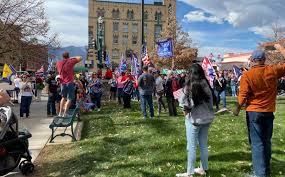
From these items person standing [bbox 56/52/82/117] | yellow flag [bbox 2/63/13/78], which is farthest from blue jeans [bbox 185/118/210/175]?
yellow flag [bbox 2/63/13/78]

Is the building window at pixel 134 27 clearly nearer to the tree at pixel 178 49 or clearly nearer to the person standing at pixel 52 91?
the tree at pixel 178 49

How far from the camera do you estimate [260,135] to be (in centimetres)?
609

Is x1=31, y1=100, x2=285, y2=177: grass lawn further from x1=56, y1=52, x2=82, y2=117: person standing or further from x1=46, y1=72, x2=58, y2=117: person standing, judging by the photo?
x1=46, y1=72, x2=58, y2=117: person standing

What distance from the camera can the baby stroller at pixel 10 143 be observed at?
21.8 feet

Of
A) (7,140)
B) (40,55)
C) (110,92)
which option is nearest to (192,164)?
(7,140)

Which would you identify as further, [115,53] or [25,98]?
[115,53]

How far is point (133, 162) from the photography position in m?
7.77

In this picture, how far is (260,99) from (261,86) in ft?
0.61

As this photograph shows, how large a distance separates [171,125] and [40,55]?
1984cm

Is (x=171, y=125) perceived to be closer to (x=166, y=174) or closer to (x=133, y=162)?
(x=133, y=162)

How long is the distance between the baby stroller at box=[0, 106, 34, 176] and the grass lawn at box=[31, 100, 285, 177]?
2.32 feet

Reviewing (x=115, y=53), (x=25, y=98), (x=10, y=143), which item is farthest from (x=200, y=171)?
(x=115, y=53)

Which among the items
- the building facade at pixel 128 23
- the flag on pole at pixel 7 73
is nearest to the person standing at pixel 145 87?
the flag on pole at pixel 7 73

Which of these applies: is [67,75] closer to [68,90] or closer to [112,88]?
[68,90]
